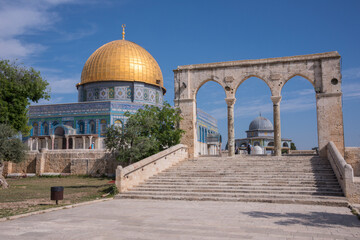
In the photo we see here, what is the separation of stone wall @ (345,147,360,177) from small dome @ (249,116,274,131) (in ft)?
124

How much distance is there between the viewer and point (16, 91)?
18.9 meters

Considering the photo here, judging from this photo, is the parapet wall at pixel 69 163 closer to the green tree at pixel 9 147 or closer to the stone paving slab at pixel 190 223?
the green tree at pixel 9 147

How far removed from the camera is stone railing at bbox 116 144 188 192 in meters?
12.0

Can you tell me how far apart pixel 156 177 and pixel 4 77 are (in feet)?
36.3

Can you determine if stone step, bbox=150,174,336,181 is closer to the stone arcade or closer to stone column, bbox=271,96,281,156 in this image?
the stone arcade

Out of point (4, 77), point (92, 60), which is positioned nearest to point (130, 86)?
point (92, 60)

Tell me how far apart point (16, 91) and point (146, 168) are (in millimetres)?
10103

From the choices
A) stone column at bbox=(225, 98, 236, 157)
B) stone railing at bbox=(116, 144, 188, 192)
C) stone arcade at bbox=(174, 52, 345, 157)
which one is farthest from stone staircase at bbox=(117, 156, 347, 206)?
stone column at bbox=(225, 98, 236, 157)

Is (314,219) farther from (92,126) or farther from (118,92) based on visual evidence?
(118,92)

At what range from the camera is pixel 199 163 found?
50.8 ft

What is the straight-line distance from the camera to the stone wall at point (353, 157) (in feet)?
49.4

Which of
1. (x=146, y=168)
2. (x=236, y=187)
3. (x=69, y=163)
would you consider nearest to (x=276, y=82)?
(x=236, y=187)

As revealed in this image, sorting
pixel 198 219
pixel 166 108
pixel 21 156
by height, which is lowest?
pixel 198 219

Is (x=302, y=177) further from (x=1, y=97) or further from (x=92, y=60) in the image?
(x=92, y=60)
